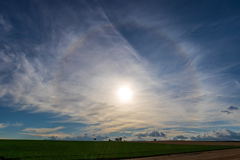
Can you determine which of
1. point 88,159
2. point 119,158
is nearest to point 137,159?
point 119,158

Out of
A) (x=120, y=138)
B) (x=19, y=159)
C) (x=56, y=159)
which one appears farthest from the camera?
(x=120, y=138)

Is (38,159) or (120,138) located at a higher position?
(120,138)

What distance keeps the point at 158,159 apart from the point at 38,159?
2356 centimetres

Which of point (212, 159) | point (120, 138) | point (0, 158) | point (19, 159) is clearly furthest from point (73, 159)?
point (120, 138)

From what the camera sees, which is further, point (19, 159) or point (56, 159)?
point (56, 159)

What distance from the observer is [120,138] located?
6791 inches

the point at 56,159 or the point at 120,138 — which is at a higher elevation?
the point at 120,138

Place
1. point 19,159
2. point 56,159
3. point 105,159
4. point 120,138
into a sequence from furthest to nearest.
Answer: point 120,138 < point 105,159 < point 56,159 < point 19,159

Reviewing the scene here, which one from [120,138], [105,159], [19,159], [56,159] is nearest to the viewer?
[19,159]

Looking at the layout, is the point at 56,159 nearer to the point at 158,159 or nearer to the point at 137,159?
the point at 137,159

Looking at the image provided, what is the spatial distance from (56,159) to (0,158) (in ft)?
31.5

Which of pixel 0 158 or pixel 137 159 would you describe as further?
pixel 137 159

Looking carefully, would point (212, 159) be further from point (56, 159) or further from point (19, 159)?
point (19, 159)

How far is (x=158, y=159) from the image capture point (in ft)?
120
